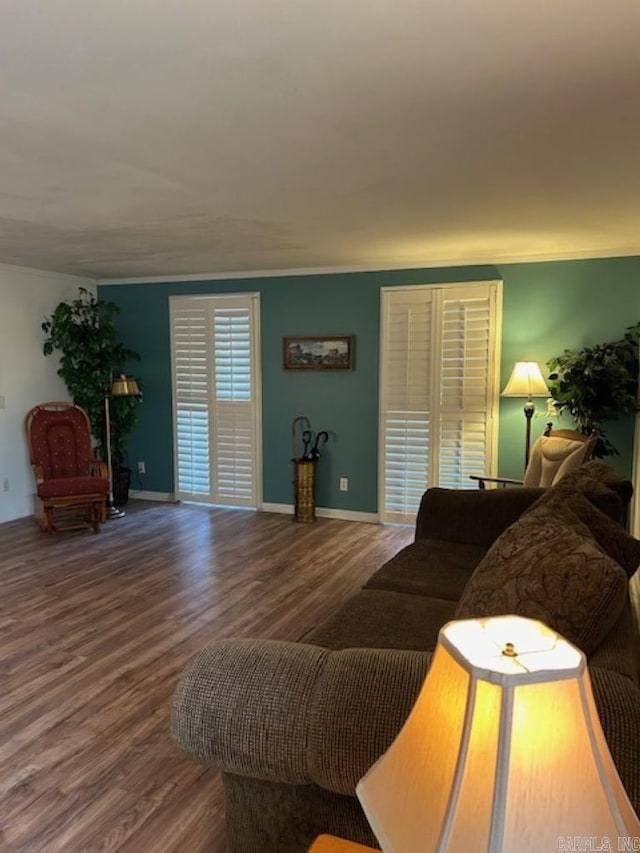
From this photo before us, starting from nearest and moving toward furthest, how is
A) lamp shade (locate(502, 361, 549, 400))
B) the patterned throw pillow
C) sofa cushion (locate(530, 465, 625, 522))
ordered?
1. the patterned throw pillow
2. sofa cushion (locate(530, 465, 625, 522))
3. lamp shade (locate(502, 361, 549, 400))

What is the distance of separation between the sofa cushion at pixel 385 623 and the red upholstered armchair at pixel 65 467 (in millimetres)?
3420

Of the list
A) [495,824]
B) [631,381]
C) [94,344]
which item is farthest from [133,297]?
[495,824]

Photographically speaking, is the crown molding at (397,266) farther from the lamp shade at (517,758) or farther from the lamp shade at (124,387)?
the lamp shade at (517,758)

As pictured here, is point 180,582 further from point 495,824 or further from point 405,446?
point 495,824

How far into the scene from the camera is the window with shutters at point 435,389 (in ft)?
16.4

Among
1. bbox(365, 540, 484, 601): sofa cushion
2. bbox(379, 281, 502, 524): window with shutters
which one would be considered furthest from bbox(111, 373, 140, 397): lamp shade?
bbox(365, 540, 484, 601): sofa cushion

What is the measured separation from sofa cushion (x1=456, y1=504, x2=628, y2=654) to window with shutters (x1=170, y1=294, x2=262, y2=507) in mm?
4409

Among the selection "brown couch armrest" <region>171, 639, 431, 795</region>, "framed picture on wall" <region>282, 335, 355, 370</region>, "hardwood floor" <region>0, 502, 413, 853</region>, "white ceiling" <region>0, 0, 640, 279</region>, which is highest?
"white ceiling" <region>0, 0, 640, 279</region>

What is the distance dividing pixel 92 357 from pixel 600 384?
14.5 ft

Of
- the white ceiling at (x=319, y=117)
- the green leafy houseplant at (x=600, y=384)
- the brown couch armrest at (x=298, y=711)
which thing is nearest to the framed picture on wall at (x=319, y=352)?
the white ceiling at (x=319, y=117)

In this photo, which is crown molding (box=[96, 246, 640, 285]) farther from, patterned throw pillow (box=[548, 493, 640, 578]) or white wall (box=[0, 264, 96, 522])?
patterned throw pillow (box=[548, 493, 640, 578])

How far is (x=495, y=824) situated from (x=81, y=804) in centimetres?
188

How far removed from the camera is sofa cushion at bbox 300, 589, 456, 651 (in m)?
2.04

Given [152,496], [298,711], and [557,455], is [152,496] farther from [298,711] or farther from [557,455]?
[298,711]
